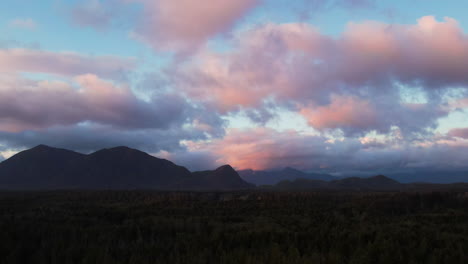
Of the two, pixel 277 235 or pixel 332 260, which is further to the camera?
pixel 277 235

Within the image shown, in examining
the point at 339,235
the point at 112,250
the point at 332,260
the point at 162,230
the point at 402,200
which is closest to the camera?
the point at 332,260

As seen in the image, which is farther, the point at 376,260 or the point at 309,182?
the point at 309,182

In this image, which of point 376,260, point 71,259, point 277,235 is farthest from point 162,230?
point 376,260

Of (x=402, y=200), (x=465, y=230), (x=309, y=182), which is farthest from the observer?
(x=309, y=182)

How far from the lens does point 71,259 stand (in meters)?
12.3

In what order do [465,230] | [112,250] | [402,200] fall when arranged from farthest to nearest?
[402,200]
[465,230]
[112,250]

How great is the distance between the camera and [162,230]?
25141mm

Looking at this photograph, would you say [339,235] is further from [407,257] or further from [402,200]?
[402,200]

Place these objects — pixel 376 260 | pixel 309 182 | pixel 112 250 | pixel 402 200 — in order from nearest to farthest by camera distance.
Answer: pixel 376 260 → pixel 112 250 → pixel 402 200 → pixel 309 182

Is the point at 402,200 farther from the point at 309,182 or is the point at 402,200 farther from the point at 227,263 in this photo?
the point at 309,182

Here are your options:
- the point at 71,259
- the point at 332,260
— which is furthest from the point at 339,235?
the point at 71,259

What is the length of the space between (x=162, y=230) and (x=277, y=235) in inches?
331

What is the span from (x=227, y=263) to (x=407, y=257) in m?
6.39

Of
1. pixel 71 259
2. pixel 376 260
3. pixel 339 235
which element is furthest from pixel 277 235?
pixel 71 259
